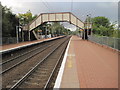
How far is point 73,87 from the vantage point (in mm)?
5359

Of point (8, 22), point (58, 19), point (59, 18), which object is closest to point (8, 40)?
point (8, 22)

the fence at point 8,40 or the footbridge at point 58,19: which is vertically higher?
the footbridge at point 58,19

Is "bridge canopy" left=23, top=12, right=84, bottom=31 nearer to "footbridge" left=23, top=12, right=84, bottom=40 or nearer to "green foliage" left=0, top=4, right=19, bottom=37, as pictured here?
"footbridge" left=23, top=12, right=84, bottom=40

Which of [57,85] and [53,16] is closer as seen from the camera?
[57,85]

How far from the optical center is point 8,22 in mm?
31625

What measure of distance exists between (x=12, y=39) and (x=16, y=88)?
25909mm

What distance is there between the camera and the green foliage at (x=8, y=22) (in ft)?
98.3

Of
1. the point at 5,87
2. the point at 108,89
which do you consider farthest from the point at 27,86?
the point at 108,89

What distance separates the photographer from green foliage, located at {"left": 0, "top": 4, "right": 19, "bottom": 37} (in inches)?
1180

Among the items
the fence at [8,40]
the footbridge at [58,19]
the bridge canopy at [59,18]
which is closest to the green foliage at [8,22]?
the fence at [8,40]

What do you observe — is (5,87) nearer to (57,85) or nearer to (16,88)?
(16,88)

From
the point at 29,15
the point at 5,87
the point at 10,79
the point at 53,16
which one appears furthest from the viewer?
the point at 29,15

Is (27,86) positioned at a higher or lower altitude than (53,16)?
lower

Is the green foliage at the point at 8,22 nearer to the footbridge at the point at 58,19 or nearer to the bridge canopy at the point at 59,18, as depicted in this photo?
the footbridge at the point at 58,19
